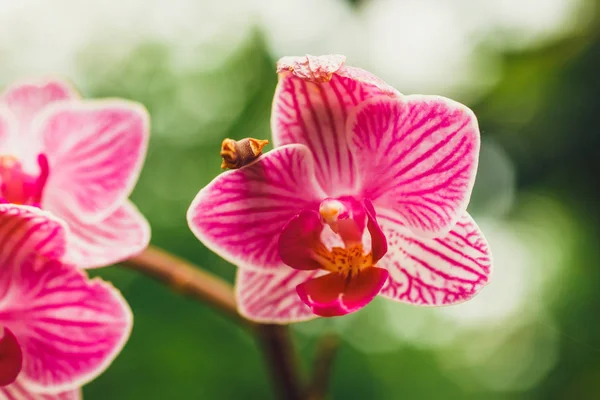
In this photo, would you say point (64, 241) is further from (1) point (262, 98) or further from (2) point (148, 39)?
(2) point (148, 39)

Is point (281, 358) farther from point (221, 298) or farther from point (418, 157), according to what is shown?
point (418, 157)

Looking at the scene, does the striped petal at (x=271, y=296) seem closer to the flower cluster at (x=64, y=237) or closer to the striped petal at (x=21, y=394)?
the flower cluster at (x=64, y=237)

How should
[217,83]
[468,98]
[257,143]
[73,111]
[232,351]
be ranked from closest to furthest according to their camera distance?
[257,143] → [73,111] → [232,351] → [468,98] → [217,83]

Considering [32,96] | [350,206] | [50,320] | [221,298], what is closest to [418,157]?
[350,206]

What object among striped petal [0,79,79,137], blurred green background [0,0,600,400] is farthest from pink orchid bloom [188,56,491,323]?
blurred green background [0,0,600,400]

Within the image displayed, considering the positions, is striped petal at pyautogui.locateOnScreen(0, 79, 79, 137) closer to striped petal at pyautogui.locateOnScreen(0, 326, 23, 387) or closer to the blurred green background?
striped petal at pyautogui.locateOnScreen(0, 326, 23, 387)

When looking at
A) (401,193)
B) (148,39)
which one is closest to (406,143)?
(401,193)

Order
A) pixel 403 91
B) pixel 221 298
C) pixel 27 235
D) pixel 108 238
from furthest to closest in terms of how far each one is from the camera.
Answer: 1. pixel 403 91
2. pixel 221 298
3. pixel 108 238
4. pixel 27 235

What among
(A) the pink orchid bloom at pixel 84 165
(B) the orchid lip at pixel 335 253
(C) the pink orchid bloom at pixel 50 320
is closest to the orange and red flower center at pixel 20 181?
(A) the pink orchid bloom at pixel 84 165
